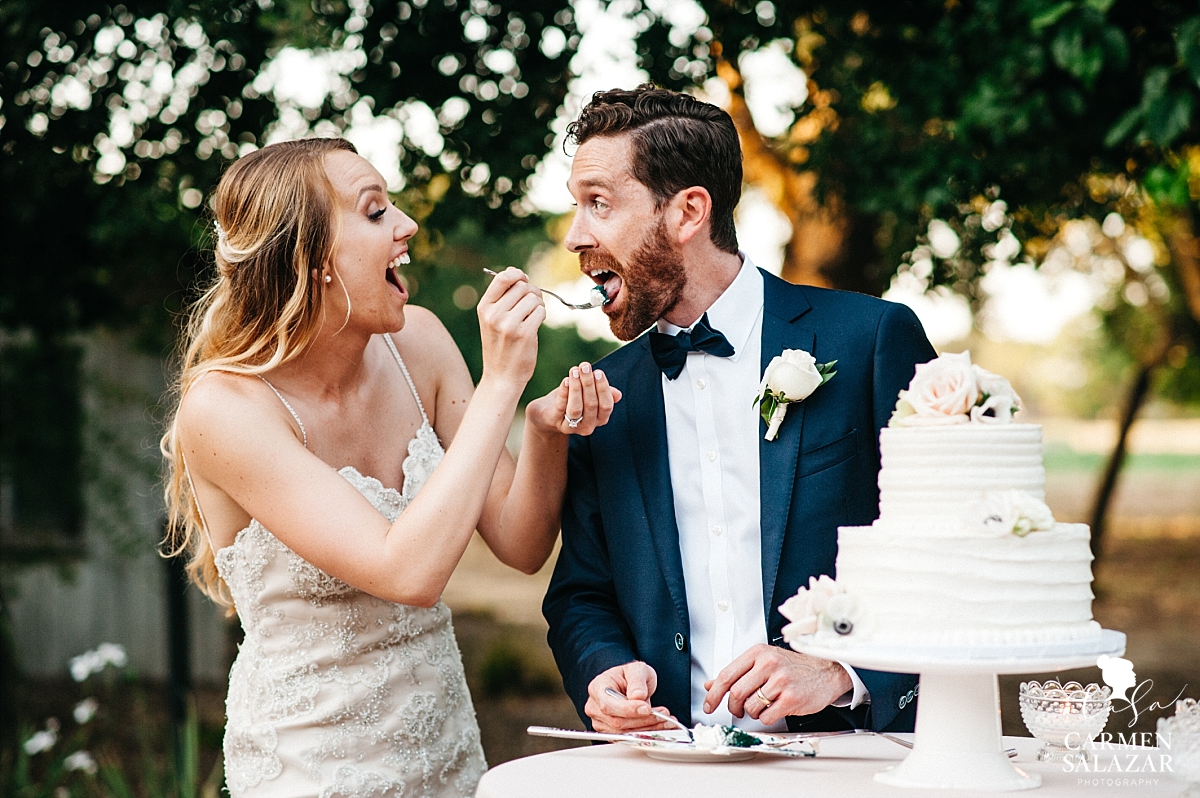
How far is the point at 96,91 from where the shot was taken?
212 inches

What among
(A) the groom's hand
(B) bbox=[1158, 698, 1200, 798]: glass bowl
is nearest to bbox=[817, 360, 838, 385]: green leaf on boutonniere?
(A) the groom's hand

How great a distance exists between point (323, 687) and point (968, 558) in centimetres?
176

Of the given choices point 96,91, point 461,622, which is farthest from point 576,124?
point 461,622

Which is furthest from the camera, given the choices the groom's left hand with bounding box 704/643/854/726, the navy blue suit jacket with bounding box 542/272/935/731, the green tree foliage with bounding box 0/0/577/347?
the green tree foliage with bounding box 0/0/577/347

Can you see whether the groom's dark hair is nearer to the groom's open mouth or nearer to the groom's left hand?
the groom's open mouth

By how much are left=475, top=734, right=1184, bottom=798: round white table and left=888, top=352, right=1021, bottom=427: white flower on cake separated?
0.67 meters

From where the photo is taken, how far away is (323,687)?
3.05m

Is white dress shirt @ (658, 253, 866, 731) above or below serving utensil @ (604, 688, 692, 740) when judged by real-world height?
above

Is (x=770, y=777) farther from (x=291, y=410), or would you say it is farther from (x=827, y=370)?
(x=291, y=410)

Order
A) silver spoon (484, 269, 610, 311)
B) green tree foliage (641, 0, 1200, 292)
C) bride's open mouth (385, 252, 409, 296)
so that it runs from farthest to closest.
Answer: green tree foliage (641, 0, 1200, 292), bride's open mouth (385, 252, 409, 296), silver spoon (484, 269, 610, 311)

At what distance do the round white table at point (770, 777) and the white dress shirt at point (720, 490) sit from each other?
47 centimetres

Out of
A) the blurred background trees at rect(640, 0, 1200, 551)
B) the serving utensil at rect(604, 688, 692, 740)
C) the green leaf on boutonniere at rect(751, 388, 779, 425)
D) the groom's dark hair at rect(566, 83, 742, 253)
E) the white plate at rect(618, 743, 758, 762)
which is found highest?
the blurred background trees at rect(640, 0, 1200, 551)

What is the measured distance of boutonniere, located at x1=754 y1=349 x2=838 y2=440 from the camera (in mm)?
2781

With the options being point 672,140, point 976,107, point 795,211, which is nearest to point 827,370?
point 672,140
